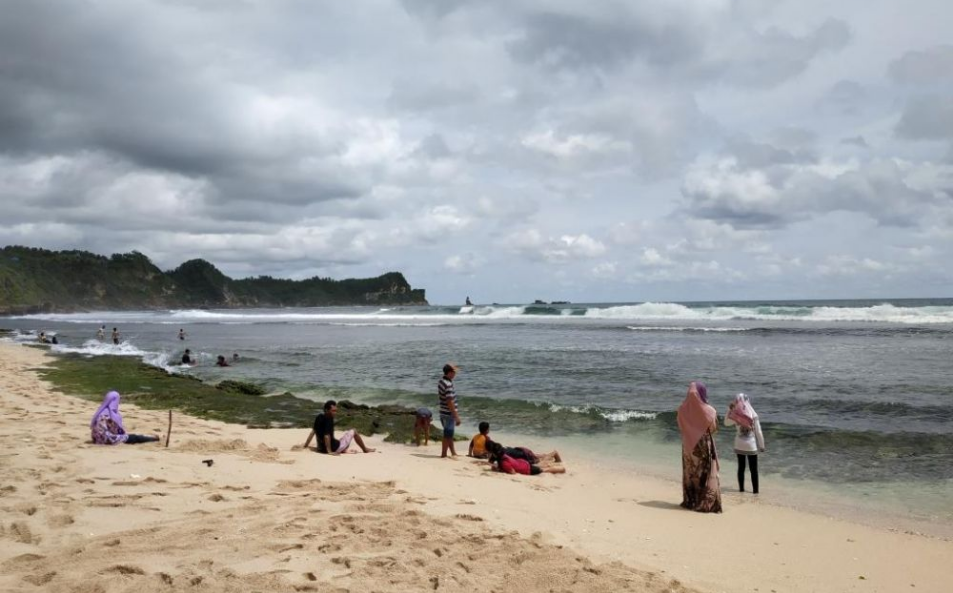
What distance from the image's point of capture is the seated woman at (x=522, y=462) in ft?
34.4

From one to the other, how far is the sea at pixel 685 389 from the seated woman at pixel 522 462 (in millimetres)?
1245

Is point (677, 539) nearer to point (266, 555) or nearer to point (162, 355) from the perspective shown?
point (266, 555)

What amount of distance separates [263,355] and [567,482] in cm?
2803

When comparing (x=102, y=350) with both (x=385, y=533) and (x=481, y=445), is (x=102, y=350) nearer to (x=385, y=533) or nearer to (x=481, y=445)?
(x=481, y=445)

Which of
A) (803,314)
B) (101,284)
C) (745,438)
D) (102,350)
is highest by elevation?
(101,284)

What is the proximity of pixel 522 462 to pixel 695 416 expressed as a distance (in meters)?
3.31

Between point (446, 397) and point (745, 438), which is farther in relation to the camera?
point (446, 397)

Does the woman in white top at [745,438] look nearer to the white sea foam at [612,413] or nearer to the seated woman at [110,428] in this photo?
the white sea foam at [612,413]

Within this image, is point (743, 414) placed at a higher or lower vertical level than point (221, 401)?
higher

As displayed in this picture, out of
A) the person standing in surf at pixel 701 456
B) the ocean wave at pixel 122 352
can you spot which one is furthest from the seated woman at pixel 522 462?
the ocean wave at pixel 122 352

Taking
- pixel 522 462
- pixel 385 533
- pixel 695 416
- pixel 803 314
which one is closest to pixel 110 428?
pixel 385 533

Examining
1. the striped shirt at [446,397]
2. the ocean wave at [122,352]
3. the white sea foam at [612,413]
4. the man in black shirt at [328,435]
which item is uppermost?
the striped shirt at [446,397]

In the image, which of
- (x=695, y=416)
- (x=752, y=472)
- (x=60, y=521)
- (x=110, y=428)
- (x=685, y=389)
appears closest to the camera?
(x=60, y=521)

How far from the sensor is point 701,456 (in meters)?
8.35
